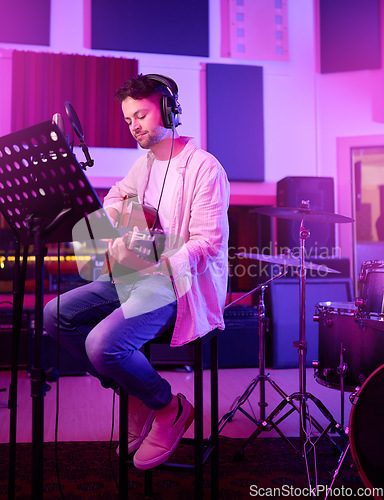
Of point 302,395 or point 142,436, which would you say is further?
point 302,395

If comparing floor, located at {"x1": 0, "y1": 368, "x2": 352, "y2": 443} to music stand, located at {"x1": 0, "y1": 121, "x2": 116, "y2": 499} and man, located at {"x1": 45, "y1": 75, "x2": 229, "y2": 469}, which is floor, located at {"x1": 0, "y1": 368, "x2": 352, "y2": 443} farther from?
music stand, located at {"x1": 0, "y1": 121, "x2": 116, "y2": 499}

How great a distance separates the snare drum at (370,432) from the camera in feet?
4.99

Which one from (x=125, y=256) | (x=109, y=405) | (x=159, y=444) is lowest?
(x=109, y=405)

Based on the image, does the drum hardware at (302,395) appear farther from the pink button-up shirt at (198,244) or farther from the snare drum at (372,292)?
the pink button-up shirt at (198,244)

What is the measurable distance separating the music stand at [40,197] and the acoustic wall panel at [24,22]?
3.82 metres

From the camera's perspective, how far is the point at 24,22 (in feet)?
14.9

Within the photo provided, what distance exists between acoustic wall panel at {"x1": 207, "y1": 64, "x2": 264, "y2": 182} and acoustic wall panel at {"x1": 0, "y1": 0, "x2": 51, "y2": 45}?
1.71 metres

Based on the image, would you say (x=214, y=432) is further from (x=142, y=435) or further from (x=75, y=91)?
(x=75, y=91)

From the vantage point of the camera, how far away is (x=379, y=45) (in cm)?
489

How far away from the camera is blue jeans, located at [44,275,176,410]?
1473 mm

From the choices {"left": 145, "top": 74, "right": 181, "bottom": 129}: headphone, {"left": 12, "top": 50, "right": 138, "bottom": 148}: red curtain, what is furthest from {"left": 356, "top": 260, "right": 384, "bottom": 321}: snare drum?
{"left": 12, "top": 50, "right": 138, "bottom": 148}: red curtain

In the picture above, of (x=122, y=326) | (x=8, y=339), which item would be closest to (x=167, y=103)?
(x=122, y=326)

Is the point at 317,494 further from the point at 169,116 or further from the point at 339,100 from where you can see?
the point at 339,100

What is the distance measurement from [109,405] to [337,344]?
156 centimetres
